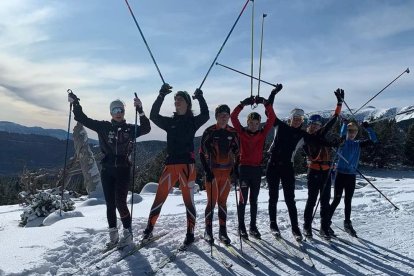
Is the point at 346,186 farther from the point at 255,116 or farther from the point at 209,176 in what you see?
the point at 209,176

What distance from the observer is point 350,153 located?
7547mm

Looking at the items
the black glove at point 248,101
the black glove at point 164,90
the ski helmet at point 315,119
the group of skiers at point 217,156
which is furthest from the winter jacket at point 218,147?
the ski helmet at point 315,119

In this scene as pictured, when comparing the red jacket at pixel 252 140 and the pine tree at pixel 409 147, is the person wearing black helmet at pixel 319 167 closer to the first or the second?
the red jacket at pixel 252 140

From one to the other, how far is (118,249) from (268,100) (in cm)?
346

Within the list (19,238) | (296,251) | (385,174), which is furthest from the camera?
(385,174)

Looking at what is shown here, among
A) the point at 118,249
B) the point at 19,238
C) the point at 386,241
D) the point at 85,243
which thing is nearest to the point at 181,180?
the point at 118,249

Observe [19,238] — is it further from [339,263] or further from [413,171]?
[413,171]

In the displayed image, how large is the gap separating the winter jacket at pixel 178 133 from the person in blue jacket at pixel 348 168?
116 inches

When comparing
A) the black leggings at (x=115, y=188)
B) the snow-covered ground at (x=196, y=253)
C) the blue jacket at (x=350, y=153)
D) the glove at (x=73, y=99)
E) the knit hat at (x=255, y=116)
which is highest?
the glove at (x=73, y=99)

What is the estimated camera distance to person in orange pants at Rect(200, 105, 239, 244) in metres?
6.36

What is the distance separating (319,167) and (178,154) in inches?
99.5

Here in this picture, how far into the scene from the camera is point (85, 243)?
6438 mm

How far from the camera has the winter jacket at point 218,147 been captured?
638 centimetres

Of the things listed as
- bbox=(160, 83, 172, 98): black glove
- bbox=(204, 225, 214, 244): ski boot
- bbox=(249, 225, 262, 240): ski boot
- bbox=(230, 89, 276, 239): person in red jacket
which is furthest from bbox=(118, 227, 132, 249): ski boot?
bbox=(160, 83, 172, 98): black glove
